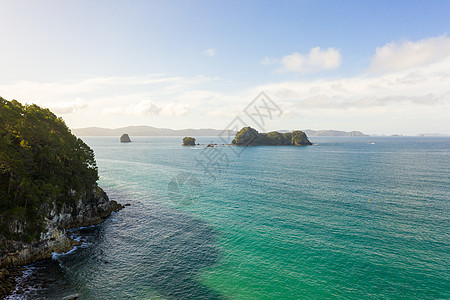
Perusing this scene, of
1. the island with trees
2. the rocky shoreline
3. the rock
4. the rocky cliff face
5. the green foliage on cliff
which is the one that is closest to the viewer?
the rock

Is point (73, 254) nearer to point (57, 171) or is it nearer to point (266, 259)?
point (57, 171)

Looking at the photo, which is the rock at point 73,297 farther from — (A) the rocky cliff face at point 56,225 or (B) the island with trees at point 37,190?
(B) the island with trees at point 37,190

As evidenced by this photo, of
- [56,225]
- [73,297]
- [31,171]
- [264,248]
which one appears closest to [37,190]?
[31,171]

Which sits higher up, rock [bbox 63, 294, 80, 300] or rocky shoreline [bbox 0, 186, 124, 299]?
rocky shoreline [bbox 0, 186, 124, 299]

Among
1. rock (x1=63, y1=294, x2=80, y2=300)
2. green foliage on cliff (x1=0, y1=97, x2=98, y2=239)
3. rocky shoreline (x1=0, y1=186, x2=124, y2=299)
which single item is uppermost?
green foliage on cliff (x1=0, y1=97, x2=98, y2=239)

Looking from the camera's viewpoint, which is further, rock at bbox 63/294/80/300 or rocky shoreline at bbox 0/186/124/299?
rocky shoreline at bbox 0/186/124/299

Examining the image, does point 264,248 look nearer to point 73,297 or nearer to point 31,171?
point 73,297

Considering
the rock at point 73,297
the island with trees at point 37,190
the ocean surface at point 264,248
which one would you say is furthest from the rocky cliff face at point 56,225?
the rock at point 73,297

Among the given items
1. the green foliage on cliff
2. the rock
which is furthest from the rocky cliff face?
the rock

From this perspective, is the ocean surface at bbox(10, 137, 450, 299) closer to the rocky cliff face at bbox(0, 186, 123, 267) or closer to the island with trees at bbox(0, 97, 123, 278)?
the rocky cliff face at bbox(0, 186, 123, 267)
